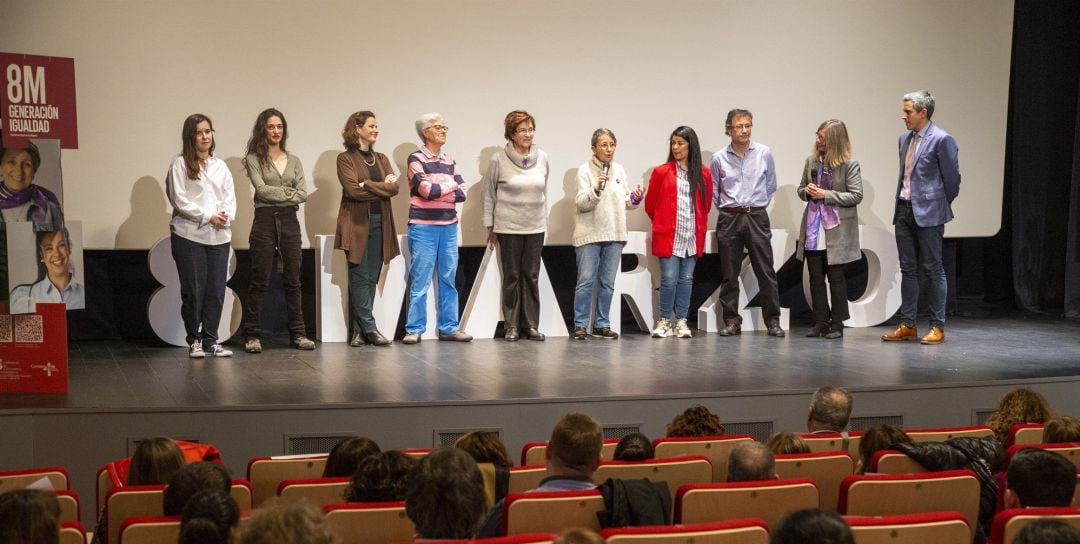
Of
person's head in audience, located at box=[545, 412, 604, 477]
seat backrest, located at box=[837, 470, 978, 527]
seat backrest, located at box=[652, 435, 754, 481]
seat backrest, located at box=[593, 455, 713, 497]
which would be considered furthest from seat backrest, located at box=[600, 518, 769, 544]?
seat backrest, located at box=[652, 435, 754, 481]

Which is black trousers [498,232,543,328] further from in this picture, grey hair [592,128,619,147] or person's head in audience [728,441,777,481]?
person's head in audience [728,441,777,481]

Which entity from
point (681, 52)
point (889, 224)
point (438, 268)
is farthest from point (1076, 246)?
point (438, 268)

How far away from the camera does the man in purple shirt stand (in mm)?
7297

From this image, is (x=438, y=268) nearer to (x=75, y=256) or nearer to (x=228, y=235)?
(x=228, y=235)

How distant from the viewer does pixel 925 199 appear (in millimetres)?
6906

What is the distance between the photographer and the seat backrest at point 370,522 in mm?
2734

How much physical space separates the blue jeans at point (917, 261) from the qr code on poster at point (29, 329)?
497 cm

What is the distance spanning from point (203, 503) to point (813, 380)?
378 centimetres

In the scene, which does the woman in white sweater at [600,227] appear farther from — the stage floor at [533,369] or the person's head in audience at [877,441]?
the person's head in audience at [877,441]

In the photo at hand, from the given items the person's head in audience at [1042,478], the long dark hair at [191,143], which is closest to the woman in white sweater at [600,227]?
the long dark hair at [191,143]

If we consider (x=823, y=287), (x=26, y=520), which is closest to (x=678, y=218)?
(x=823, y=287)

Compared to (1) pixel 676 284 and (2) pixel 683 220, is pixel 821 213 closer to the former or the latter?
(2) pixel 683 220

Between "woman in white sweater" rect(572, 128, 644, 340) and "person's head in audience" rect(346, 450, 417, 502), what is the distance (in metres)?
4.11

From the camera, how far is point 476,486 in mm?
2570
